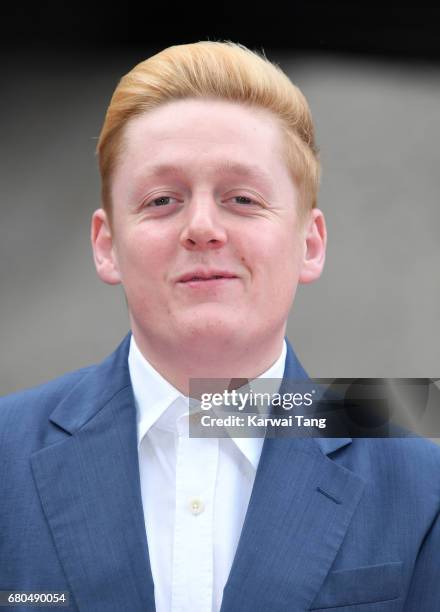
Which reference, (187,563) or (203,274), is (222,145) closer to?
(203,274)

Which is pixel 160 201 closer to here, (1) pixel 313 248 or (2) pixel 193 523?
(1) pixel 313 248

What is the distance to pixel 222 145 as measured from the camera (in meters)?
1.30

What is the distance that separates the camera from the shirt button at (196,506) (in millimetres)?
1299

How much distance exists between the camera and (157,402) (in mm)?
1394

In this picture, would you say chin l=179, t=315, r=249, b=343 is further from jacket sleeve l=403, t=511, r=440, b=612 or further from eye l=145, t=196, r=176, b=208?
jacket sleeve l=403, t=511, r=440, b=612

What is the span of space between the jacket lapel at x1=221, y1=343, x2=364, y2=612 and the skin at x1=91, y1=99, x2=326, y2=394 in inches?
6.8

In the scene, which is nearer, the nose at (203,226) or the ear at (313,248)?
the nose at (203,226)

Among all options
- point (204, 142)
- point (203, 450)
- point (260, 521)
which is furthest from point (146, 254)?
point (260, 521)

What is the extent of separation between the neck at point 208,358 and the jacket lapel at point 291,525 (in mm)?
130

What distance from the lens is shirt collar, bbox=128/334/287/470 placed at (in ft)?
4.50

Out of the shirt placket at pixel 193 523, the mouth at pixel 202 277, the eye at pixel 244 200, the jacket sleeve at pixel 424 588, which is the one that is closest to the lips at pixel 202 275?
the mouth at pixel 202 277

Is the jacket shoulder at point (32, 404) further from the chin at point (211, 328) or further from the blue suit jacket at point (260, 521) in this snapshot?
the chin at point (211, 328)

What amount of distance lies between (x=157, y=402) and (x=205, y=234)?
0.31 m

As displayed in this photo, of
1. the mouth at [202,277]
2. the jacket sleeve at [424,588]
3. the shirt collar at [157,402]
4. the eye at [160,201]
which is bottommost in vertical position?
the jacket sleeve at [424,588]
